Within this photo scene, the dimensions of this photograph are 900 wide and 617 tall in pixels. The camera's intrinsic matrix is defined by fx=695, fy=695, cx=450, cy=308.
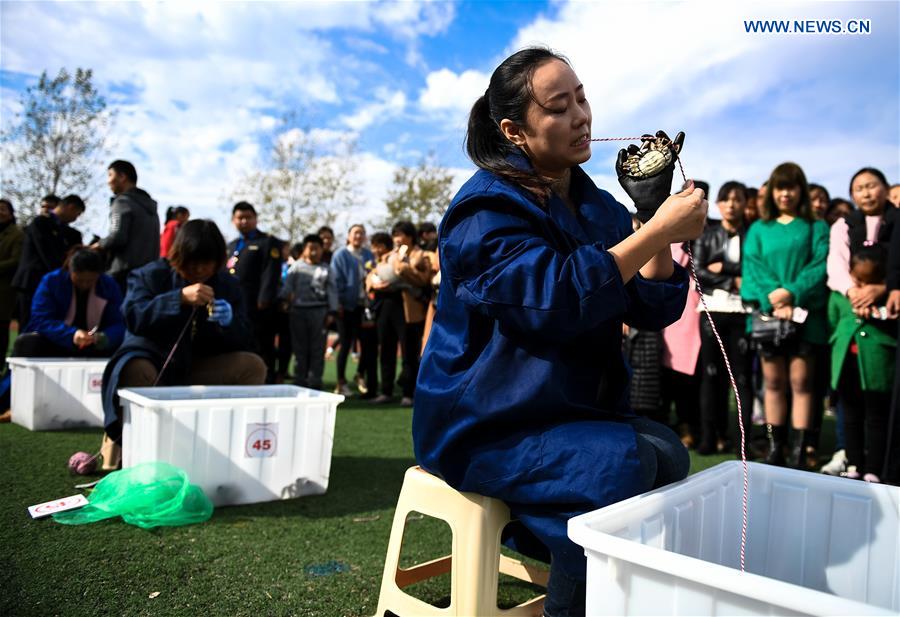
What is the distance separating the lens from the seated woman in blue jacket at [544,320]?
1.34 metres

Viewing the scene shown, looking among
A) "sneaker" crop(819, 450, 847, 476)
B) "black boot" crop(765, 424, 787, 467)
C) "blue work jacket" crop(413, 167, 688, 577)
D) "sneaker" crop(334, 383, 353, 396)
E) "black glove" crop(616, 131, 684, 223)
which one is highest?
"black glove" crop(616, 131, 684, 223)

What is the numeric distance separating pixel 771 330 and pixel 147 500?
3.17 meters

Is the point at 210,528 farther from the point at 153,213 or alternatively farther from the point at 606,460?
the point at 153,213

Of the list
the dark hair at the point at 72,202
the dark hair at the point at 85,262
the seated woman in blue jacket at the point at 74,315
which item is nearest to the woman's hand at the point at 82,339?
the seated woman in blue jacket at the point at 74,315

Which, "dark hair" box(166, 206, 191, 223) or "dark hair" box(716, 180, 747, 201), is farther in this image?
"dark hair" box(166, 206, 191, 223)

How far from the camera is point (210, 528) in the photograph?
2488 millimetres

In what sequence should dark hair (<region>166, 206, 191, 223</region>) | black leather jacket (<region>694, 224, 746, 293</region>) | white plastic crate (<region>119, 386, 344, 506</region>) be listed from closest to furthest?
Result: white plastic crate (<region>119, 386, 344, 506</region>) → black leather jacket (<region>694, 224, 746, 293</region>) → dark hair (<region>166, 206, 191, 223</region>)

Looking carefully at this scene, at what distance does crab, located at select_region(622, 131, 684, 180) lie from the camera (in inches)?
55.0

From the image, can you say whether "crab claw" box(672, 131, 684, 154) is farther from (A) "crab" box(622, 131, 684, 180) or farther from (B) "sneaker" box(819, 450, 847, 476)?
(B) "sneaker" box(819, 450, 847, 476)

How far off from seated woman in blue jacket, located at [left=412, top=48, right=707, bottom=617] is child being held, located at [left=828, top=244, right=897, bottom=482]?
234 cm

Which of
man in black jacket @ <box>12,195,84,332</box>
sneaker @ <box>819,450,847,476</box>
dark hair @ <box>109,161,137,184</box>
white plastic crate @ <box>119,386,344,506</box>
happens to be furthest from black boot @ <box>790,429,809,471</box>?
man in black jacket @ <box>12,195,84,332</box>


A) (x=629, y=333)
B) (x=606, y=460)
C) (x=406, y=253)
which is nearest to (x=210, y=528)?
(x=606, y=460)

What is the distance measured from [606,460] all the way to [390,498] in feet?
6.06

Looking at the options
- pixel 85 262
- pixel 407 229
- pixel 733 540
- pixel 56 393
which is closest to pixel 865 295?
pixel 733 540
